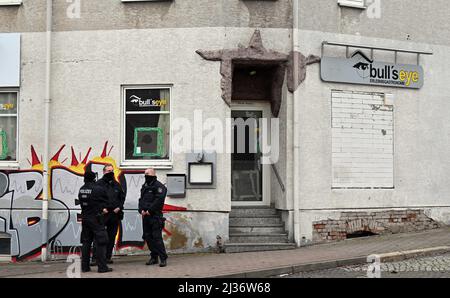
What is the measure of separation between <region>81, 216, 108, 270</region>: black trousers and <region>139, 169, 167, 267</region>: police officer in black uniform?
76 centimetres

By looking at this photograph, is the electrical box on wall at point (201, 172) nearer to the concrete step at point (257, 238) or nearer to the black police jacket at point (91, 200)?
the concrete step at point (257, 238)

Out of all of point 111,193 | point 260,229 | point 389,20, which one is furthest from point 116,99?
point 389,20

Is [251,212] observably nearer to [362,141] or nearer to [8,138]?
[362,141]

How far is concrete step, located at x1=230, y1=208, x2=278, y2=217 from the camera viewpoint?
43.8 feet

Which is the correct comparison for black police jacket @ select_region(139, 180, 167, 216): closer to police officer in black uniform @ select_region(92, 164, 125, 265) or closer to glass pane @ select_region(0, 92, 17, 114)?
police officer in black uniform @ select_region(92, 164, 125, 265)

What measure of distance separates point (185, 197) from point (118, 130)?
1999mm

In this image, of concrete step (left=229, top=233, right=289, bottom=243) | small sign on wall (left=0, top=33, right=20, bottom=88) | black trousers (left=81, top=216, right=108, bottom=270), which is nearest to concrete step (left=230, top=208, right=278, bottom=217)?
concrete step (left=229, top=233, right=289, bottom=243)

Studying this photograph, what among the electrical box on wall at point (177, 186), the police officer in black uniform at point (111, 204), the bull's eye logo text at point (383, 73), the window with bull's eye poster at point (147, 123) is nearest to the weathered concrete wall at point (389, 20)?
the bull's eye logo text at point (383, 73)

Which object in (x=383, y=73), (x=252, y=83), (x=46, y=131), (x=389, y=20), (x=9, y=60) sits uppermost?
(x=389, y=20)

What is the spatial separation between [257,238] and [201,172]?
179cm

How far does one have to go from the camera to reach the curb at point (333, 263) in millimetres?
10046

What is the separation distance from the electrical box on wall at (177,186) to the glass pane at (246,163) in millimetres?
1463

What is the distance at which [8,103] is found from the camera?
13.5 m

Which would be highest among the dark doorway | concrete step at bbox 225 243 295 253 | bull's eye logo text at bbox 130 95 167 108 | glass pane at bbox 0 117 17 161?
the dark doorway
